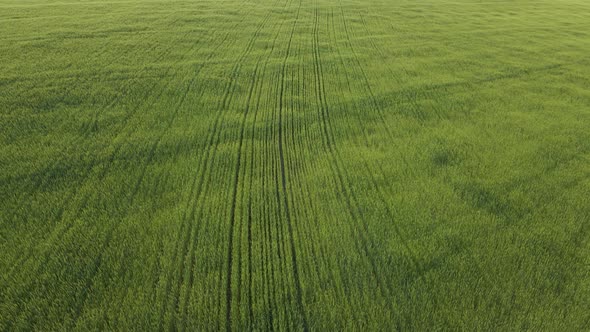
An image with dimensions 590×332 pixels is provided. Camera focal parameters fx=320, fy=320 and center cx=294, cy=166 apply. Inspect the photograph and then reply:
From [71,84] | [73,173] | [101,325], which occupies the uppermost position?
[71,84]

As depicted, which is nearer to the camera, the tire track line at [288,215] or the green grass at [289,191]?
the tire track line at [288,215]

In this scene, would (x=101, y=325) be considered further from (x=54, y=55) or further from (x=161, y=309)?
(x=54, y=55)

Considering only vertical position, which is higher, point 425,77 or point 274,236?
point 425,77

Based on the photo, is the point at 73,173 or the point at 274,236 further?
the point at 73,173

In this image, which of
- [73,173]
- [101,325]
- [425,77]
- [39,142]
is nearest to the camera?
[101,325]

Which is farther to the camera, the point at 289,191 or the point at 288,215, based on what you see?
the point at 289,191

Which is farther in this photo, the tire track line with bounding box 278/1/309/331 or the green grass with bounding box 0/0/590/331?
the green grass with bounding box 0/0/590/331

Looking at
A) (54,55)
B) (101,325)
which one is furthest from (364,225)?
(54,55)

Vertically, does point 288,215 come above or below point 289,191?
below
